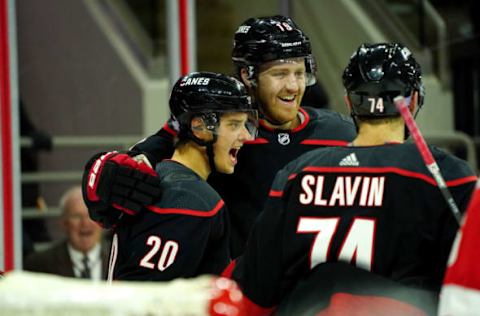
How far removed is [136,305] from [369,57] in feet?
3.11

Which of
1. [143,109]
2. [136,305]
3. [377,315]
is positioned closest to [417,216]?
[377,315]

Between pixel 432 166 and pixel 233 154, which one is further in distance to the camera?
pixel 233 154

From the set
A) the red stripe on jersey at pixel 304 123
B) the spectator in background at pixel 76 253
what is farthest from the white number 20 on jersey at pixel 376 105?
the spectator in background at pixel 76 253

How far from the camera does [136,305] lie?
1532 mm

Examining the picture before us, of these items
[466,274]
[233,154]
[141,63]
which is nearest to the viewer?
[466,274]

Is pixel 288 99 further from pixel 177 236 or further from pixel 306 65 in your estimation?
pixel 177 236

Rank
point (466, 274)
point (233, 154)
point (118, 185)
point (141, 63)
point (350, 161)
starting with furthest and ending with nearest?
point (141, 63) → point (233, 154) → point (118, 185) → point (350, 161) → point (466, 274)

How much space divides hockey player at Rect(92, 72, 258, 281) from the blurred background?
223 centimetres

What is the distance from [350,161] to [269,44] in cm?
78

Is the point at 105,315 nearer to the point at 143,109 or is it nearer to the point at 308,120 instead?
the point at 308,120

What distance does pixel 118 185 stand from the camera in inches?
104

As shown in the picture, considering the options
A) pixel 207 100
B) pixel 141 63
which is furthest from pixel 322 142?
pixel 141 63

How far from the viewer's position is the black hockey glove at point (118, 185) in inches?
102

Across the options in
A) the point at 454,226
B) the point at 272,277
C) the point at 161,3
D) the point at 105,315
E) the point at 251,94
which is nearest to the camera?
the point at 105,315
